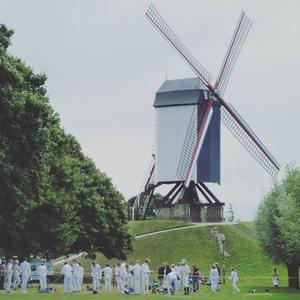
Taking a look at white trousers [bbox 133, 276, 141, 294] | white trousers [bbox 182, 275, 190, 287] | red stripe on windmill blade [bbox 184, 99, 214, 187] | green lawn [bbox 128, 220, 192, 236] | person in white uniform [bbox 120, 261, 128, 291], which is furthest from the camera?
green lawn [bbox 128, 220, 192, 236]

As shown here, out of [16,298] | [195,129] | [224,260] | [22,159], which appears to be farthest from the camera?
[195,129]

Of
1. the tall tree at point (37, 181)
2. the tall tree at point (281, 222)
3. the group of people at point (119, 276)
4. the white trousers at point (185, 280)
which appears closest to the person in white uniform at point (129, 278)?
the group of people at point (119, 276)

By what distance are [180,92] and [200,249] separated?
23.2m

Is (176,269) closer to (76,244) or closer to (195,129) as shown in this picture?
(76,244)

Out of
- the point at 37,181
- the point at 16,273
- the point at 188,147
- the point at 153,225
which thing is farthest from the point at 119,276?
the point at 153,225

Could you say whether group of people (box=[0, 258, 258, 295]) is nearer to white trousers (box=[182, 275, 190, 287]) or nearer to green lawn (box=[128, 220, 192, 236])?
white trousers (box=[182, 275, 190, 287])

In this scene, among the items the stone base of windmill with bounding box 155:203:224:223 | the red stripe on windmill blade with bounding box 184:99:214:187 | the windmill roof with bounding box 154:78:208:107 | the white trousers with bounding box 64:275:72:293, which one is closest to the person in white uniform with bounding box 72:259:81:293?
the white trousers with bounding box 64:275:72:293

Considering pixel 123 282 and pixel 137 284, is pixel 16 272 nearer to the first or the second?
pixel 123 282

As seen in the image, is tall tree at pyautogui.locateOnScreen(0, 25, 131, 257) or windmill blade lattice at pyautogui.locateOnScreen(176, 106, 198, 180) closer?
tall tree at pyautogui.locateOnScreen(0, 25, 131, 257)

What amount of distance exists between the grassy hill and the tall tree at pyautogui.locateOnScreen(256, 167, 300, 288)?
22.6 m

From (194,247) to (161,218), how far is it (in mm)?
14998

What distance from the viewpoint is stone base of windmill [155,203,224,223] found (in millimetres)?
113938

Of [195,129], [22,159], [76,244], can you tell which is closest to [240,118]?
[195,129]

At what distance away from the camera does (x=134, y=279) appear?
2148 inches
